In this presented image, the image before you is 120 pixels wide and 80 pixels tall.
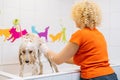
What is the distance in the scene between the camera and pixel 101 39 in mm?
1403

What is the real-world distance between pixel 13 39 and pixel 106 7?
116cm

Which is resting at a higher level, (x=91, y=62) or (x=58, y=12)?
(x=58, y=12)

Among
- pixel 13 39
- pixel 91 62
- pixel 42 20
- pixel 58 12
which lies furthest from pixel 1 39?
pixel 91 62

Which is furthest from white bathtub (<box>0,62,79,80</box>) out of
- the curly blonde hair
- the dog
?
the curly blonde hair

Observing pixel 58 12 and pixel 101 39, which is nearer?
pixel 101 39

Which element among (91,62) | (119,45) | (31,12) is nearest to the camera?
(91,62)

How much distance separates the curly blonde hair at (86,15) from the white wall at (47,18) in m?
0.84

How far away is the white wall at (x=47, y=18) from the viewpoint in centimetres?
199

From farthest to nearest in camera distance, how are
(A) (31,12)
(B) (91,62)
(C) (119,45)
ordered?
1. (C) (119,45)
2. (A) (31,12)
3. (B) (91,62)

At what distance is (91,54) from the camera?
1353 millimetres

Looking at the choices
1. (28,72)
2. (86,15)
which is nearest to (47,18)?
(28,72)

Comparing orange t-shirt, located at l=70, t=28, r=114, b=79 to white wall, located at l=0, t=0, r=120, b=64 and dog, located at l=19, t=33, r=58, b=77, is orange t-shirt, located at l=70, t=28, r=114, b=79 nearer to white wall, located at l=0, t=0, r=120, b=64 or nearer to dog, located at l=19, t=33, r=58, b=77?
dog, located at l=19, t=33, r=58, b=77

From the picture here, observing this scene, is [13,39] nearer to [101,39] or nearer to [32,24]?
[32,24]

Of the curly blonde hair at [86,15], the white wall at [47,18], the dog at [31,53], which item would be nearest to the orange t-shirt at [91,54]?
the curly blonde hair at [86,15]
